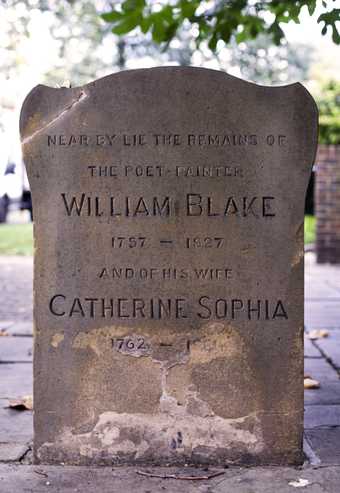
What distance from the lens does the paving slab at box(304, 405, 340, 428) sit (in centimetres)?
361

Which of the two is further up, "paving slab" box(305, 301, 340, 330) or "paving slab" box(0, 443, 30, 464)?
"paving slab" box(0, 443, 30, 464)

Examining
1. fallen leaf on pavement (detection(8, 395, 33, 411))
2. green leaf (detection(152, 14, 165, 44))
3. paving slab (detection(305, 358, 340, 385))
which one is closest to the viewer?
fallen leaf on pavement (detection(8, 395, 33, 411))

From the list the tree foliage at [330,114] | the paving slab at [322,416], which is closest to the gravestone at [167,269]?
the paving slab at [322,416]

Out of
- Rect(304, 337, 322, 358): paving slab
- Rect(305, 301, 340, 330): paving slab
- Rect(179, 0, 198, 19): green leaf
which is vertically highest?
Answer: Rect(179, 0, 198, 19): green leaf

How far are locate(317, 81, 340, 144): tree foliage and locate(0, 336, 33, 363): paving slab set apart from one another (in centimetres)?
743

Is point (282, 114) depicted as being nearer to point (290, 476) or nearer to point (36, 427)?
point (290, 476)

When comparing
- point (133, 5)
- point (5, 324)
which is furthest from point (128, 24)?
point (5, 324)

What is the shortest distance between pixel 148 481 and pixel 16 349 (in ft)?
9.29

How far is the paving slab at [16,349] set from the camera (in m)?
5.14

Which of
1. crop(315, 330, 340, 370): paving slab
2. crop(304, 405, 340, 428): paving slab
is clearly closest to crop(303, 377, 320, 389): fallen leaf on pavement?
crop(304, 405, 340, 428): paving slab

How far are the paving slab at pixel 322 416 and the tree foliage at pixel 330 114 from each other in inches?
334

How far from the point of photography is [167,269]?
304 cm

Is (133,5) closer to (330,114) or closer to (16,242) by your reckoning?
(330,114)

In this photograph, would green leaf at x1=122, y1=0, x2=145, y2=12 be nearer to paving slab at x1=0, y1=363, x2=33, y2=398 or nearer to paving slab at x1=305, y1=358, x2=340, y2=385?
paving slab at x1=0, y1=363, x2=33, y2=398
